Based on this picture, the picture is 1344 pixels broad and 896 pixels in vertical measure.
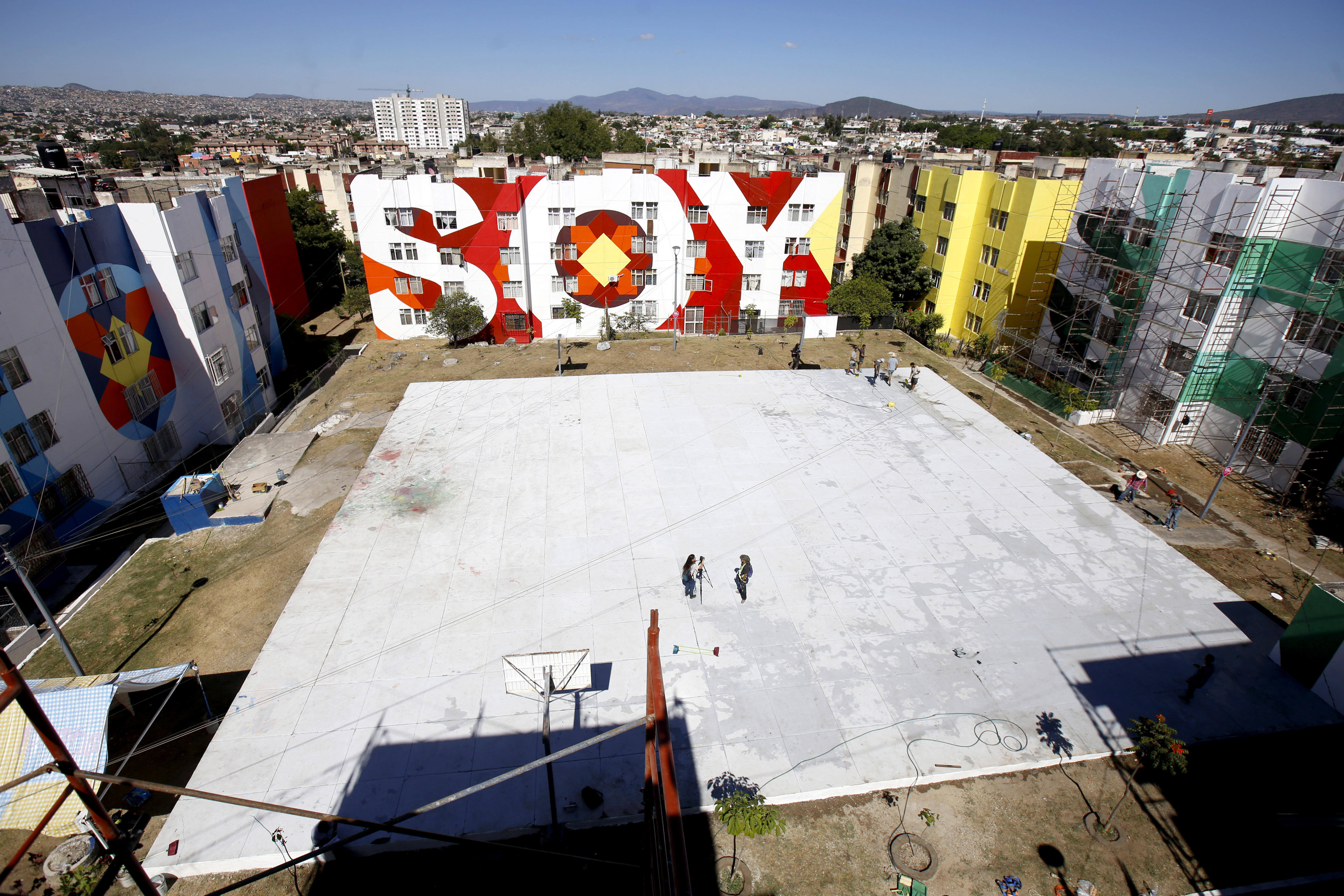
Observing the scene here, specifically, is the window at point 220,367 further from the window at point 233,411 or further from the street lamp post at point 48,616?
the street lamp post at point 48,616

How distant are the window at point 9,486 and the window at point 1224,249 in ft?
129

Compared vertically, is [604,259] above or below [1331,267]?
below

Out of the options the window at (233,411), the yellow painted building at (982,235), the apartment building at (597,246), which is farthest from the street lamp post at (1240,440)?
the window at (233,411)

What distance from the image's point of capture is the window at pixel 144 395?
77.2 ft

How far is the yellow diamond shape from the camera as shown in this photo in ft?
123

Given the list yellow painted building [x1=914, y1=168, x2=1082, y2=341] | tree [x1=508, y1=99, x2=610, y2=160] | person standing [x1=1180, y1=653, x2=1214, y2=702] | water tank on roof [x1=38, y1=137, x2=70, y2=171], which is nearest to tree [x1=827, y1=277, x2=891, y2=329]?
yellow painted building [x1=914, y1=168, x2=1082, y2=341]

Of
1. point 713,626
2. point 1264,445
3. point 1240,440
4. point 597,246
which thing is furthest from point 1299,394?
point 597,246

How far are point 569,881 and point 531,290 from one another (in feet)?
109

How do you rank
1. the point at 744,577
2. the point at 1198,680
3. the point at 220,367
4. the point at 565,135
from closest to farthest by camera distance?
the point at 1198,680, the point at 744,577, the point at 220,367, the point at 565,135

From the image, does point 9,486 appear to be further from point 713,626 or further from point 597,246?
point 597,246

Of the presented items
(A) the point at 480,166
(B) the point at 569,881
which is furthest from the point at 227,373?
(B) the point at 569,881

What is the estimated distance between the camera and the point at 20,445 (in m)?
18.6

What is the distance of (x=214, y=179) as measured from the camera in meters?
33.0

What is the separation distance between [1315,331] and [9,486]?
41.0 metres
